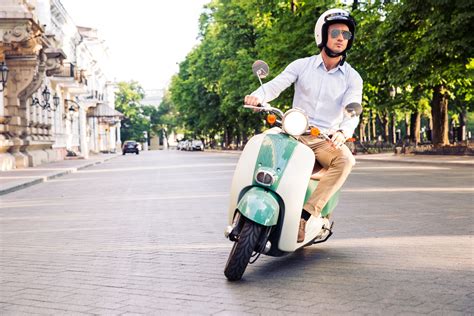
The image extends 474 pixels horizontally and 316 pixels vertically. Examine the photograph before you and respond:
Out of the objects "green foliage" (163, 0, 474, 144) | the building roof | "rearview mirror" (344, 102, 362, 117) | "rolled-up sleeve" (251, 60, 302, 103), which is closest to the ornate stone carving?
"green foliage" (163, 0, 474, 144)

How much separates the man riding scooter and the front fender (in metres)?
0.57

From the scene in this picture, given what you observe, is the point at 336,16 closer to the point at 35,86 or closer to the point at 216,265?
the point at 216,265

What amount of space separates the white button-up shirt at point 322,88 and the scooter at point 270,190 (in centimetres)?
32

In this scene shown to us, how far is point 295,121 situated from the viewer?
5.35m

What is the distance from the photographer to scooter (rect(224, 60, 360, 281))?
205 inches

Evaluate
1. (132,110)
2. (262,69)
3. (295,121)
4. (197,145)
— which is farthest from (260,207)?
(132,110)

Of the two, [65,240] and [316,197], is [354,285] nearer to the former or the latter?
[316,197]

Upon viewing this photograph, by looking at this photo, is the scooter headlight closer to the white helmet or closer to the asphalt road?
the white helmet

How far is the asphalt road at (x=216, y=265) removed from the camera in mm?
4754

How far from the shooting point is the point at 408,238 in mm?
7590

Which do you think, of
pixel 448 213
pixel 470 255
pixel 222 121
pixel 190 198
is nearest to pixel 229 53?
pixel 222 121

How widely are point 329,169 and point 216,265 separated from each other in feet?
4.09

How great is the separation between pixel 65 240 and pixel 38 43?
2259cm

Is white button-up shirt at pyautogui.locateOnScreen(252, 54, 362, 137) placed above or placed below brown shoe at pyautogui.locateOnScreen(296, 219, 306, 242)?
above
